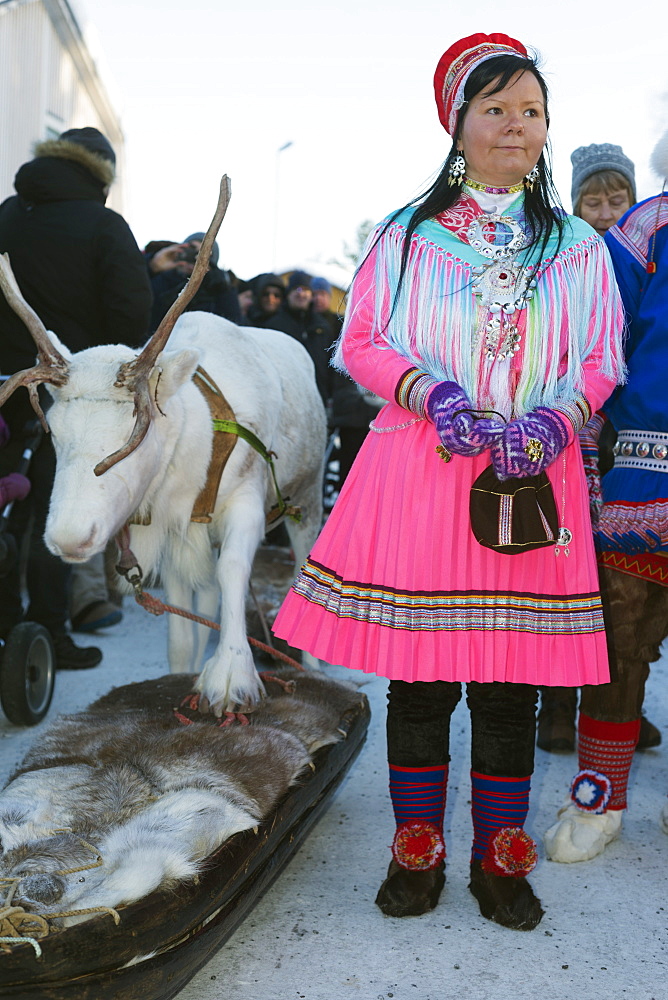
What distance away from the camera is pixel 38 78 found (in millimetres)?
13609

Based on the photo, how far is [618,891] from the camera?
236 centimetres

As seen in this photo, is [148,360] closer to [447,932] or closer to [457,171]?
[457,171]

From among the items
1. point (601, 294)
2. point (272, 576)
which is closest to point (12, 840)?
point (601, 294)

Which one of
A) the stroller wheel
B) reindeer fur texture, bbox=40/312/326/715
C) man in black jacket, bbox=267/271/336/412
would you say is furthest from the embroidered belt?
man in black jacket, bbox=267/271/336/412

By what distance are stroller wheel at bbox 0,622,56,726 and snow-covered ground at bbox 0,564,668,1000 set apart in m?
1.24

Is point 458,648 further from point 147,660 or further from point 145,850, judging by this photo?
point 147,660

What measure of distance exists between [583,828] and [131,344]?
2.79 m

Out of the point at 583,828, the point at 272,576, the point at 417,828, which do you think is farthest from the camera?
the point at 272,576

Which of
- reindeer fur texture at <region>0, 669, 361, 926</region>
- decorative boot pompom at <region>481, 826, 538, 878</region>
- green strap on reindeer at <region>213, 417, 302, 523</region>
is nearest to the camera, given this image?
reindeer fur texture at <region>0, 669, 361, 926</region>

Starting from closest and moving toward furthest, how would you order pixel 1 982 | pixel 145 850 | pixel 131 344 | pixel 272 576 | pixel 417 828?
pixel 1 982 < pixel 145 850 < pixel 417 828 < pixel 131 344 < pixel 272 576

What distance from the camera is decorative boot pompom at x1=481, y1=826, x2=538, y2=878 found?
2.13m

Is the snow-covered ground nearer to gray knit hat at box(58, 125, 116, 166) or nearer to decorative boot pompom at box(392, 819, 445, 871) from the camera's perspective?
decorative boot pompom at box(392, 819, 445, 871)

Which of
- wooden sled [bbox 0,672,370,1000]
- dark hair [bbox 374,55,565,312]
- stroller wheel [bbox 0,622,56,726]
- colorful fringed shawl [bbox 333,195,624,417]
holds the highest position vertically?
dark hair [bbox 374,55,565,312]

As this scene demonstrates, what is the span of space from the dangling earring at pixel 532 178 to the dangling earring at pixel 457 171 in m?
0.15
